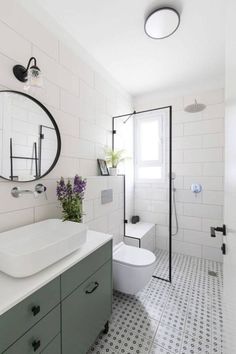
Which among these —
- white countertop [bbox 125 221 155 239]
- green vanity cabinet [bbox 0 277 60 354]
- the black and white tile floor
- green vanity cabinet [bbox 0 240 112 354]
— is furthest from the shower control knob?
green vanity cabinet [bbox 0 277 60 354]

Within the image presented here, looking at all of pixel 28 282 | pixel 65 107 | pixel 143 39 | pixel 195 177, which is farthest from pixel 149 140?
pixel 28 282

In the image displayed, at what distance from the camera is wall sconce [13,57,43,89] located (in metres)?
1.12

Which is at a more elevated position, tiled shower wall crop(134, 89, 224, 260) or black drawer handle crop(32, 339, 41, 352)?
tiled shower wall crop(134, 89, 224, 260)

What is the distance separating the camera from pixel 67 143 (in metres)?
1.64

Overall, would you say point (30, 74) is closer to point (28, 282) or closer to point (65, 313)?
point (28, 282)

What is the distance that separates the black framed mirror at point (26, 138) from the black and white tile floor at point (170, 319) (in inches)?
54.3

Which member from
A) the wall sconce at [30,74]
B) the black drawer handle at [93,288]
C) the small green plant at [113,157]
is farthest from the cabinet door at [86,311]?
the wall sconce at [30,74]

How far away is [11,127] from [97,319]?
143 cm

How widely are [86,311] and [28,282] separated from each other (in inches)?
20.0

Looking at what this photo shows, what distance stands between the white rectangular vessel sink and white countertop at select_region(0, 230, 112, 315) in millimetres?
33

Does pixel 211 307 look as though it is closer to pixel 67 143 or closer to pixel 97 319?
pixel 97 319

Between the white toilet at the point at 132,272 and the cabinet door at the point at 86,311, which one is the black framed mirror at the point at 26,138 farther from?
the white toilet at the point at 132,272

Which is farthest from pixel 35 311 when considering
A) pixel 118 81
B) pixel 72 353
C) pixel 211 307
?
pixel 118 81

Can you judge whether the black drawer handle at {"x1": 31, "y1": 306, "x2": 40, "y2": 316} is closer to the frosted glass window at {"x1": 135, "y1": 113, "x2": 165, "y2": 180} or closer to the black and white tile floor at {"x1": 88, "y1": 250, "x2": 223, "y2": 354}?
the black and white tile floor at {"x1": 88, "y1": 250, "x2": 223, "y2": 354}
